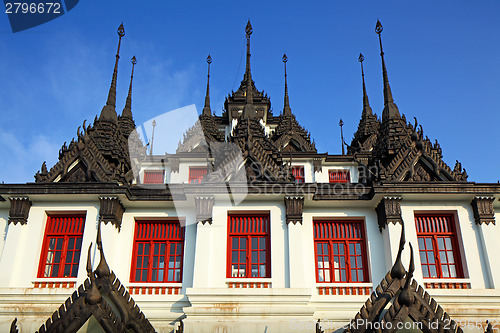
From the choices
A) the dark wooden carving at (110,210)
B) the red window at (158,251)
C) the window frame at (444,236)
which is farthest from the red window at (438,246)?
the dark wooden carving at (110,210)

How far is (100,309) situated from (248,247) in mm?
5090

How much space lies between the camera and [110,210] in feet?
54.2

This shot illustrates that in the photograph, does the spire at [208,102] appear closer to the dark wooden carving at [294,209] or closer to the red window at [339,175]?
the red window at [339,175]

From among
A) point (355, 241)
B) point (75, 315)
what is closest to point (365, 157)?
point (355, 241)

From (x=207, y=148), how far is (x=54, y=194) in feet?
52.5

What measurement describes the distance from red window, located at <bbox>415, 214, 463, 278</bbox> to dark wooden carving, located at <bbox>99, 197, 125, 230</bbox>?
33.3ft

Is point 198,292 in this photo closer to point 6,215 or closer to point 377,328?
point 377,328

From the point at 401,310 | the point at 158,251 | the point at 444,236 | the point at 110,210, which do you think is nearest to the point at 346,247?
the point at 444,236

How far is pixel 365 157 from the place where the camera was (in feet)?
104

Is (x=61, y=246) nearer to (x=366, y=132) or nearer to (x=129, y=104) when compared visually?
(x=129, y=104)

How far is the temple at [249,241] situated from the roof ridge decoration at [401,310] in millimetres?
925

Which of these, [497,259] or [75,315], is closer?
[75,315]

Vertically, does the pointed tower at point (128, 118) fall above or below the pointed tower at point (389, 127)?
above

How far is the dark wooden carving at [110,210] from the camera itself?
1642 cm
